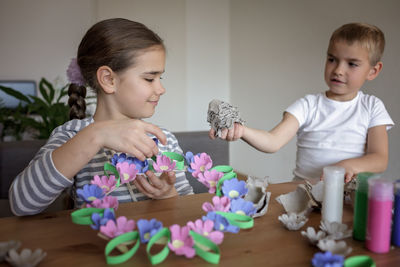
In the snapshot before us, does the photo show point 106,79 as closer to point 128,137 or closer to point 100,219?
point 128,137

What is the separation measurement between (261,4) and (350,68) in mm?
2352

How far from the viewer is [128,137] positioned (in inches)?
31.6

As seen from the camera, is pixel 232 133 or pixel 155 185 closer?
pixel 155 185

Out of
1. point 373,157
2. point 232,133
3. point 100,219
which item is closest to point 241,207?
point 100,219

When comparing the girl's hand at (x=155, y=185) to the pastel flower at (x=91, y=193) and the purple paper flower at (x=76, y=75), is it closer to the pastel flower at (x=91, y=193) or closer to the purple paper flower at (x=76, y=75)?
the pastel flower at (x=91, y=193)

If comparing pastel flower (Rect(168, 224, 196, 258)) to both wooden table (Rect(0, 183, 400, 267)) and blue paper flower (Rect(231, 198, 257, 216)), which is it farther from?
blue paper flower (Rect(231, 198, 257, 216))

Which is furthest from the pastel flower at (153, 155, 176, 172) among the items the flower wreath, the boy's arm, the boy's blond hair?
the boy's blond hair

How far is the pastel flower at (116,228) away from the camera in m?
0.65

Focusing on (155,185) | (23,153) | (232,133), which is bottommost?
(23,153)

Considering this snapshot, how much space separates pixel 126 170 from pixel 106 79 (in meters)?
0.51

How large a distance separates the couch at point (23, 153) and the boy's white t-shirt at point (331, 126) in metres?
0.55

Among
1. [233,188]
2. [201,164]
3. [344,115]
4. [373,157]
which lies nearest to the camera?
[233,188]

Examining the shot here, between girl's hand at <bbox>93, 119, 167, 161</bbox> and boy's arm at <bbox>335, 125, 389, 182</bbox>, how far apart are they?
2.43ft

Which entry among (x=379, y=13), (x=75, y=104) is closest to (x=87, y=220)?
(x=75, y=104)
